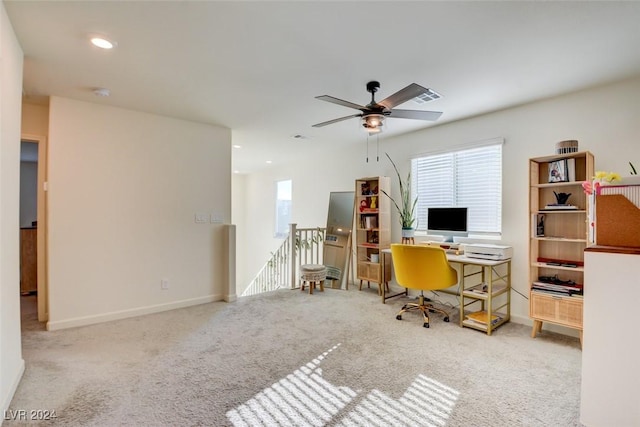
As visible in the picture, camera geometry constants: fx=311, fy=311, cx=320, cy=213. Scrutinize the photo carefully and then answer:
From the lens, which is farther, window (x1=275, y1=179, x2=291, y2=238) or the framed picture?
window (x1=275, y1=179, x2=291, y2=238)

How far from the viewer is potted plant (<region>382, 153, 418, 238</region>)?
428 cm

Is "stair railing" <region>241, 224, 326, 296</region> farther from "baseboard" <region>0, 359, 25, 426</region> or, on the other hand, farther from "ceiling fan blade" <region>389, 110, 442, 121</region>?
"baseboard" <region>0, 359, 25, 426</region>

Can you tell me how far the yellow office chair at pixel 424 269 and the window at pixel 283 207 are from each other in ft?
13.3

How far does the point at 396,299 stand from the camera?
4.32m

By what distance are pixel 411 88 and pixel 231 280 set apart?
3.31 metres

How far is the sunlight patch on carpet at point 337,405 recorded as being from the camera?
180 cm

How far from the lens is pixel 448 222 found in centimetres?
385

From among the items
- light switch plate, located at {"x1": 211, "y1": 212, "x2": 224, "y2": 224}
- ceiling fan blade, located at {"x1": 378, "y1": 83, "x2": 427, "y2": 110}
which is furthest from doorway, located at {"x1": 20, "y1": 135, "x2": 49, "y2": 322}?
ceiling fan blade, located at {"x1": 378, "y1": 83, "x2": 427, "y2": 110}

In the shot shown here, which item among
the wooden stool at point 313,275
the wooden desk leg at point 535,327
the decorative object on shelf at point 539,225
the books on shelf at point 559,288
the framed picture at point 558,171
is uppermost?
the framed picture at point 558,171

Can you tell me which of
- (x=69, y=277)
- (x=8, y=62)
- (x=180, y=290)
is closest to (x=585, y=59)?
(x=8, y=62)

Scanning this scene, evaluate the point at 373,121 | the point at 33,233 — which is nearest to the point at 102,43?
the point at 373,121

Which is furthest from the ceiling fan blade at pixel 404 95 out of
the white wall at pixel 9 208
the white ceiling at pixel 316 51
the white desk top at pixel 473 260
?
the white wall at pixel 9 208

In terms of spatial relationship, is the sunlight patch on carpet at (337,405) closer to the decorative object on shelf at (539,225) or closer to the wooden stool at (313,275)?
the decorative object on shelf at (539,225)

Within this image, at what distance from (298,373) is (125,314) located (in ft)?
7.87
